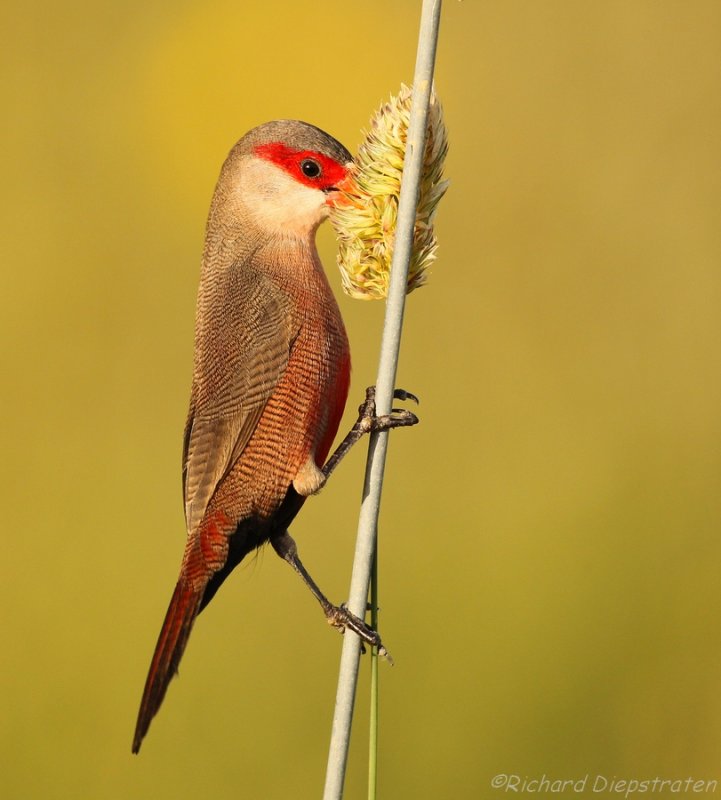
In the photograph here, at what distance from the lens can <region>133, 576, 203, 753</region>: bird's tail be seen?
2639 millimetres

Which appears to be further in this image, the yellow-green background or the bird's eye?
the yellow-green background

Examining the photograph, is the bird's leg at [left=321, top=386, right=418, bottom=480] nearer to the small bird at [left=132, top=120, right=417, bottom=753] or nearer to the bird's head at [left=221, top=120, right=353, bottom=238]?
the small bird at [left=132, top=120, right=417, bottom=753]

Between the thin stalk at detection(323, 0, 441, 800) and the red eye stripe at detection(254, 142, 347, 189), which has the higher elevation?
the red eye stripe at detection(254, 142, 347, 189)

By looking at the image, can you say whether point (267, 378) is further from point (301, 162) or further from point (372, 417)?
point (301, 162)

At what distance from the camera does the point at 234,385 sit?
3.06 metres

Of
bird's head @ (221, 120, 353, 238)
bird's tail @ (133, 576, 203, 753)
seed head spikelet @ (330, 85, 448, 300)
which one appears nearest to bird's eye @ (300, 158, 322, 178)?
bird's head @ (221, 120, 353, 238)

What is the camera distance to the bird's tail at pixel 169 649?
2639mm

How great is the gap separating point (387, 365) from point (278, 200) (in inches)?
43.3

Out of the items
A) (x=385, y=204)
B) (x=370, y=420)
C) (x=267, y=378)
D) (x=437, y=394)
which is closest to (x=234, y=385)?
(x=267, y=378)

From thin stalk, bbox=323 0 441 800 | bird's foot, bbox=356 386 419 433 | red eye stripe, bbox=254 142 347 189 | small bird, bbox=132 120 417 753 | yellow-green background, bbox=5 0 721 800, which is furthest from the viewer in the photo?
yellow-green background, bbox=5 0 721 800

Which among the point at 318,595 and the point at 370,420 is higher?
the point at 370,420

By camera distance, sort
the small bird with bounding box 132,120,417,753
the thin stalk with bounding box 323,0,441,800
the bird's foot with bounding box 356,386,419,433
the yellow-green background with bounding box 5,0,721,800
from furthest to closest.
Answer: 1. the yellow-green background with bounding box 5,0,721,800
2. the small bird with bounding box 132,120,417,753
3. the bird's foot with bounding box 356,386,419,433
4. the thin stalk with bounding box 323,0,441,800

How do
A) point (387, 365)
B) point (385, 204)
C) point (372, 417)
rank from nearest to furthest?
point (387, 365) → point (385, 204) → point (372, 417)

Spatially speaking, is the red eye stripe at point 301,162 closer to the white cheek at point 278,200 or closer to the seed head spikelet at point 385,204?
the white cheek at point 278,200
